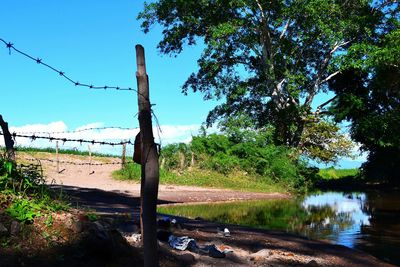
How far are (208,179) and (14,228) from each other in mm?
25666

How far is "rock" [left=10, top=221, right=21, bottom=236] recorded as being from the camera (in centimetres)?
702

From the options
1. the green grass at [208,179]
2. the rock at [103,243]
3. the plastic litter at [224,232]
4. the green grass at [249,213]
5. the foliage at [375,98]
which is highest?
the foliage at [375,98]

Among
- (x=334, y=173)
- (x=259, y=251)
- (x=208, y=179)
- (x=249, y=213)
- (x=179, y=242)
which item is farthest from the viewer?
(x=334, y=173)

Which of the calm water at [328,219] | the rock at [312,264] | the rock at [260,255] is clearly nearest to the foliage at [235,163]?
the calm water at [328,219]

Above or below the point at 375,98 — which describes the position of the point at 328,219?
below

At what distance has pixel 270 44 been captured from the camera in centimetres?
3694

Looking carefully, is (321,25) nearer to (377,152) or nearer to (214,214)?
(377,152)

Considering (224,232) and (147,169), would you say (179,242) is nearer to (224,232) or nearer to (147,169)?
(224,232)

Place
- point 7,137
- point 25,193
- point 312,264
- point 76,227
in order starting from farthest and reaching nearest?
point 7,137 < point 312,264 < point 25,193 < point 76,227

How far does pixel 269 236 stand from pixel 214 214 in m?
7.39

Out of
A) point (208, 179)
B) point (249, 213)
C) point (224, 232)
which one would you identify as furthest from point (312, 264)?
point (208, 179)

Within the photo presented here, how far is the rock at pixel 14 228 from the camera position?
702cm

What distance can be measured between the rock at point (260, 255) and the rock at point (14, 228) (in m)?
4.48

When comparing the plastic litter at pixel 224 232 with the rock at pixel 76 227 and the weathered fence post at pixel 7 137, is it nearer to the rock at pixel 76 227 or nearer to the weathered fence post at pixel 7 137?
the rock at pixel 76 227
